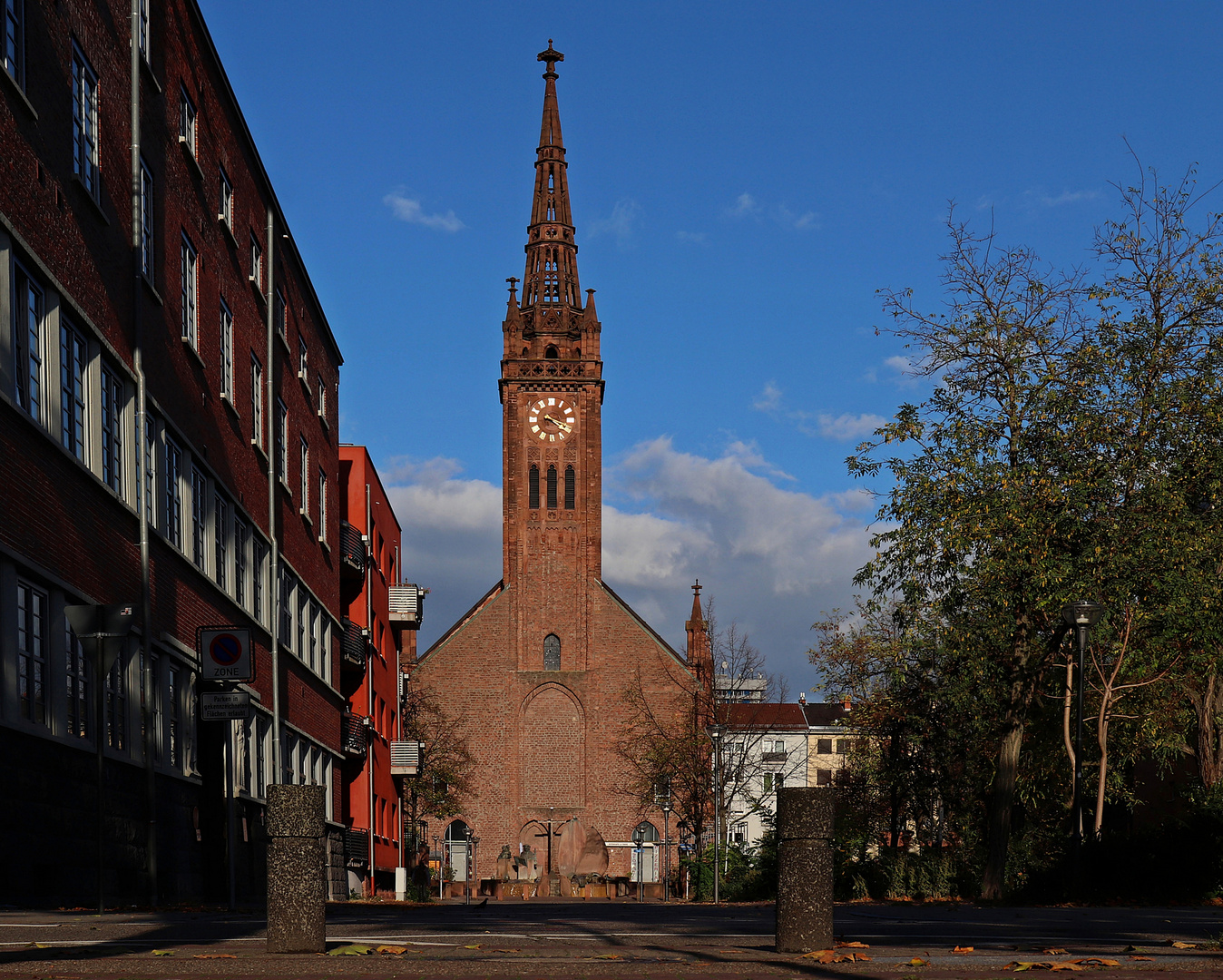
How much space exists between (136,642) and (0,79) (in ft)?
25.6

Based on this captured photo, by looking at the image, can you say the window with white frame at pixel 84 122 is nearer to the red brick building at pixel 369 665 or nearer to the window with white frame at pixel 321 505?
the window with white frame at pixel 321 505

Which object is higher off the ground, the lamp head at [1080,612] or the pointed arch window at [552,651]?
the lamp head at [1080,612]

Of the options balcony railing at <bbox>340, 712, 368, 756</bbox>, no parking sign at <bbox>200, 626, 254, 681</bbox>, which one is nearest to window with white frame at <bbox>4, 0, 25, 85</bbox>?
no parking sign at <bbox>200, 626, 254, 681</bbox>

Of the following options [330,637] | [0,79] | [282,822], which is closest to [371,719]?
[330,637]

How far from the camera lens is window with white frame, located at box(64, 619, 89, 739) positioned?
53.4 feet

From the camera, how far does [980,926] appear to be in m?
12.6

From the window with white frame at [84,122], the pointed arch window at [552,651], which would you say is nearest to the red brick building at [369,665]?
the pointed arch window at [552,651]

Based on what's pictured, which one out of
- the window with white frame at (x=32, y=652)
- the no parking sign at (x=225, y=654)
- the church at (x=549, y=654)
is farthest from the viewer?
the church at (x=549, y=654)

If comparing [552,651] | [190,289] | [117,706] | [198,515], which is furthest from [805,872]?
[552,651]

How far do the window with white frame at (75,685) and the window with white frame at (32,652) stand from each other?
15.9 inches

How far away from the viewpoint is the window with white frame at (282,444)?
31.8 metres

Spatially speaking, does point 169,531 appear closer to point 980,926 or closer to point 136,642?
point 136,642

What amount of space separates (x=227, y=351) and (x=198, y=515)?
389cm

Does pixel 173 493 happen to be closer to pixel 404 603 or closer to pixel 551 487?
pixel 404 603
